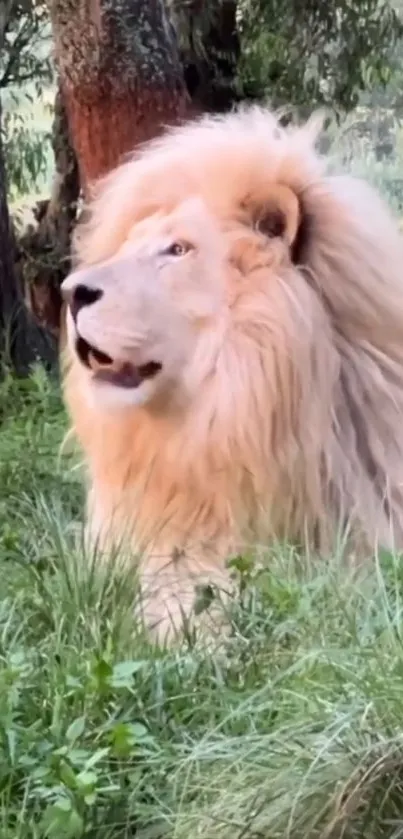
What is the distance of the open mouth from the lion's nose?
0.20ft

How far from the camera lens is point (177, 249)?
2781 mm

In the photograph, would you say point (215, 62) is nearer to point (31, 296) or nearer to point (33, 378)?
point (31, 296)

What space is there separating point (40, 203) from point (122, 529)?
143 inches

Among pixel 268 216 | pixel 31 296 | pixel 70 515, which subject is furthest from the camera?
pixel 31 296

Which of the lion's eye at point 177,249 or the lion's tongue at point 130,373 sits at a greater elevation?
the lion's eye at point 177,249

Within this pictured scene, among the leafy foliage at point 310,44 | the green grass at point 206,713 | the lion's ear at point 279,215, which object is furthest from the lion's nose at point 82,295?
the leafy foliage at point 310,44

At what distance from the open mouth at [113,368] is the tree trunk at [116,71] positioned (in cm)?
136

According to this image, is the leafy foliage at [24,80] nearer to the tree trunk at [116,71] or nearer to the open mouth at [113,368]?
the tree trunk at [116,71]

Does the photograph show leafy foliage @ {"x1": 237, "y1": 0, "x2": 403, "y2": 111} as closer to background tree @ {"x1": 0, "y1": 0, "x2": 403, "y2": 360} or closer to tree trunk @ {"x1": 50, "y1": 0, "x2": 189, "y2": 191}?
background tree @ {"x1": 0, "y1": 0, "x2": 403, "y2": 360}

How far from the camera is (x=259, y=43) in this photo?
→ 17.6ft

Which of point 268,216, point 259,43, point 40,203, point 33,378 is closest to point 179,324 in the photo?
point 268,216

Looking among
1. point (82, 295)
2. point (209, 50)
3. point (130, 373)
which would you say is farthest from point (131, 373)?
point (209, 50)

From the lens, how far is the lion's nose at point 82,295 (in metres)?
2.65

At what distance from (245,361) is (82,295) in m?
0.32
